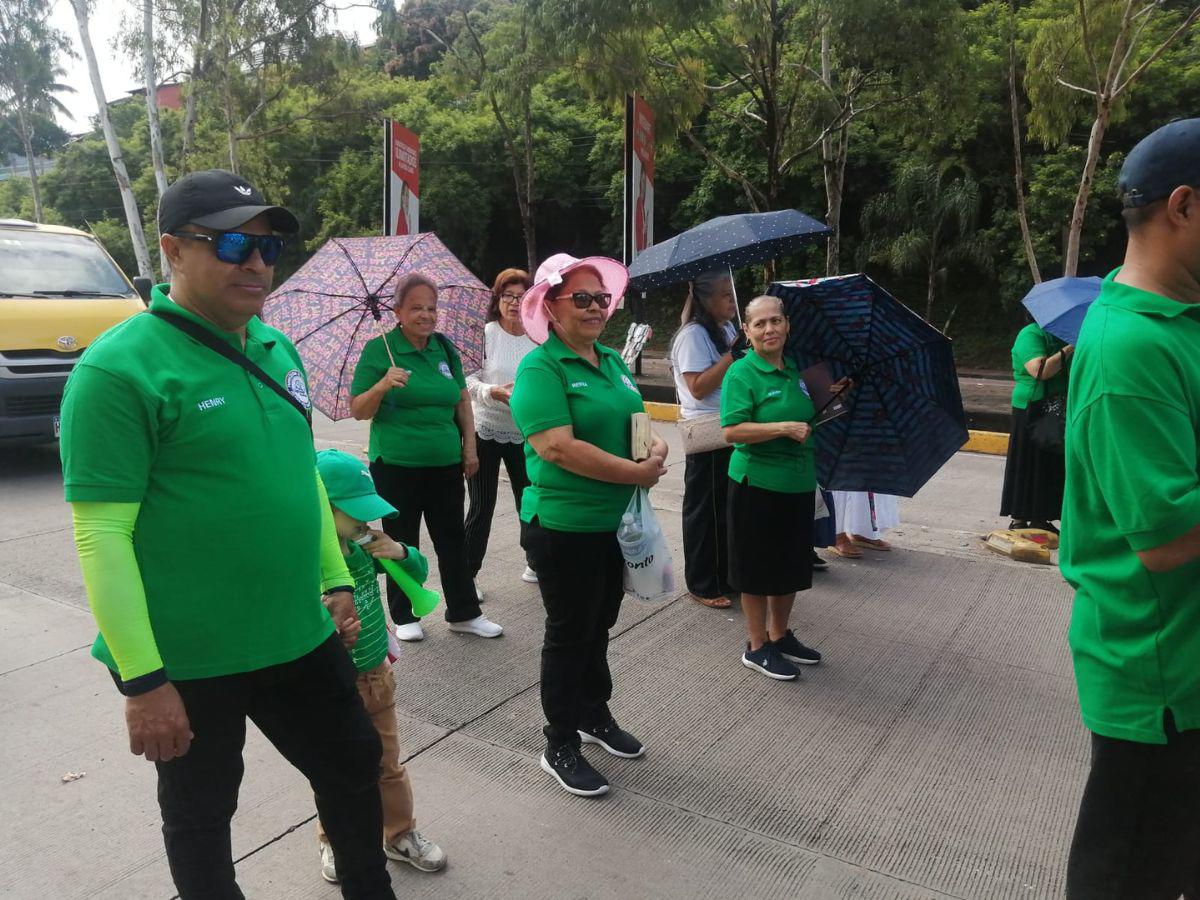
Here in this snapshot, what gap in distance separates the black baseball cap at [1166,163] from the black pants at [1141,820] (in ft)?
3.21

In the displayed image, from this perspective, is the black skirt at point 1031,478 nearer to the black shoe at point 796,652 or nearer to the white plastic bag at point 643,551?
the black shoe at point 796,652

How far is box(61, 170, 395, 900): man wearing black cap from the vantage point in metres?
1.74

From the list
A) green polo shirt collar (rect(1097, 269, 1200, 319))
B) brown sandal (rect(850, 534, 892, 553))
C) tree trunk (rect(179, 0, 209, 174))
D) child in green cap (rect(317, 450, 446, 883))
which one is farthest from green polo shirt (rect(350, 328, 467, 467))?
tree trunk (rect(179, 0, 209, 174))

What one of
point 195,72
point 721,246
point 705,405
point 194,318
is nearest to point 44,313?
point 705,405

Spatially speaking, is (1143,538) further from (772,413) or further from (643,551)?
(772,413)

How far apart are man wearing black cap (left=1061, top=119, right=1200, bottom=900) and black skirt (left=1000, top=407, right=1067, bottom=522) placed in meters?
4.13

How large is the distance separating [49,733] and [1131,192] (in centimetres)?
408

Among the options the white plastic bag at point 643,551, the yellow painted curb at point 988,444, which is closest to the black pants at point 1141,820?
the white plastic bag at point 643,551

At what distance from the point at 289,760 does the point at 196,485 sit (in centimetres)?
70

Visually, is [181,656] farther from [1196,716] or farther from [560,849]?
[1196,716]

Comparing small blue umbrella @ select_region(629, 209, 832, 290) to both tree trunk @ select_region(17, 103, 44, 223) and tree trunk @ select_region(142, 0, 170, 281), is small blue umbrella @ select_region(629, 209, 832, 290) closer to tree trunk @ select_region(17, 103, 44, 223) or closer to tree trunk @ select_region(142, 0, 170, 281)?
tree trunk @ select_region(142, 0, 170, 281)

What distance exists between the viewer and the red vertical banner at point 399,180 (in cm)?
832

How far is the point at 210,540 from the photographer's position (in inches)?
73.0

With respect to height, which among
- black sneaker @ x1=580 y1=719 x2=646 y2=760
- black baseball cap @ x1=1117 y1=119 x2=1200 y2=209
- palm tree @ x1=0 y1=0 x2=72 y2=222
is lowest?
black sneaker @ x1=580 y1=719 x2=646 y2=760
